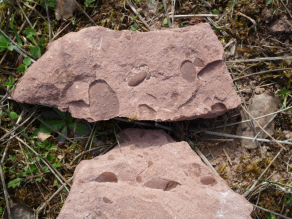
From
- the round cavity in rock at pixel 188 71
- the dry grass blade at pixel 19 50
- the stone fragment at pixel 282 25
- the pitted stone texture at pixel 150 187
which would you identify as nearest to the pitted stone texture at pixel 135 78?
the round cavity in rock at pixel 188 71

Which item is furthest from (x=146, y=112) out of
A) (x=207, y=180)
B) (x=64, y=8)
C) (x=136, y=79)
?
(x=64, y=8)

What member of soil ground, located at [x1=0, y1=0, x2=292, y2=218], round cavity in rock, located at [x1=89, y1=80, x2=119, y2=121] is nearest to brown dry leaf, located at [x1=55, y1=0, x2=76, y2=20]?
soil ground, located at [x1=0, y1=0, x2=292, y2=218]

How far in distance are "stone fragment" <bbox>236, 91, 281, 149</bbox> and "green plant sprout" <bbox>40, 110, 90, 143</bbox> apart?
1.46 m

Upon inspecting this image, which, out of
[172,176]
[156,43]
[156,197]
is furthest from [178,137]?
[156,43]

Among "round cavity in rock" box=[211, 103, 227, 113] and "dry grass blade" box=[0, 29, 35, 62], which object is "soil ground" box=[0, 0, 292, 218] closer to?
"dry grass blade" box=[0, 29, 35, 62]

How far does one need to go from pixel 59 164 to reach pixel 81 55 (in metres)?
1.03

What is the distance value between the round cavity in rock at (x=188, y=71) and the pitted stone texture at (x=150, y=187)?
0.54 meters

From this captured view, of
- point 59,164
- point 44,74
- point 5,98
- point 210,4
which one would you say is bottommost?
point 59,164

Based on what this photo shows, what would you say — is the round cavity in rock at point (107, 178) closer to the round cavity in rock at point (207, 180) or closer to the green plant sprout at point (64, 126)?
the green plant sprout at point (64, 126)

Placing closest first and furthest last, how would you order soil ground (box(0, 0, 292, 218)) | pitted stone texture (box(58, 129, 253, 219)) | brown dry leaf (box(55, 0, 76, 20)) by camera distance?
pitted stone texture (box(58, 129, 253, 219)) → soil ground (box(0, 0, 292, 218)) → brown dry leaf (box(55, 0, 76, 20))

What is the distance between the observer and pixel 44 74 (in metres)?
2.19

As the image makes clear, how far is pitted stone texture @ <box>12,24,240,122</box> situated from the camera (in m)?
2.16

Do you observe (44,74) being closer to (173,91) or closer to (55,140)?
(55,140)

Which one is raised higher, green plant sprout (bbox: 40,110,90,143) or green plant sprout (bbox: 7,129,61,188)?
green plant sprout (bbox: 40,110,90,143)
